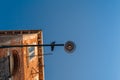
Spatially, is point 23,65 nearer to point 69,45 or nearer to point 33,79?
point 33,79

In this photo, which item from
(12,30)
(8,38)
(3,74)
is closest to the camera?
(3,74)

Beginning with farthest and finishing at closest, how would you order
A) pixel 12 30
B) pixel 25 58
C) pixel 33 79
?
pixel 12 30 → pixel 33 79 → pixel 25 58

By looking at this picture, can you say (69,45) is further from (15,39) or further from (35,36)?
(35,36)

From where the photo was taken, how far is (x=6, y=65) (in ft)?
78.7

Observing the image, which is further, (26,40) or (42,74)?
(42,74)

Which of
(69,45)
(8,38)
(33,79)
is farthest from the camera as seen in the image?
(33,79)

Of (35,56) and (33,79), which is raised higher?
(35,56)

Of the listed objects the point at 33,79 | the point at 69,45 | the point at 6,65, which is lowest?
the point at 33,79

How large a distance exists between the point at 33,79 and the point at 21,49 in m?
6.31

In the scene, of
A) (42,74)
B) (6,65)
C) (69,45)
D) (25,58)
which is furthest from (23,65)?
(69,45)

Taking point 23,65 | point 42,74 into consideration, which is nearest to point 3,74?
point 23,65

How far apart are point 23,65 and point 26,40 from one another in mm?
2467

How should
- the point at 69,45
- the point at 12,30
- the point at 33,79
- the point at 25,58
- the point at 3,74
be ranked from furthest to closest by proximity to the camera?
the point at 12,30, the point at 33,79, the point at 25,58, the point at 3,74, the point at 69,45

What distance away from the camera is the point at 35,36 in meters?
32.2
